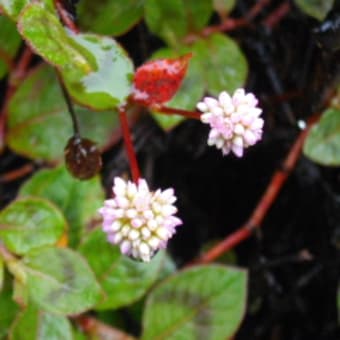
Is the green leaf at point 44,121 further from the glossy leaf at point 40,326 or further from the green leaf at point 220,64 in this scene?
the glossy leaf at point 40,326

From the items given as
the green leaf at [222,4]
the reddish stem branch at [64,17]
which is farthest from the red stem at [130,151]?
the green leaf at [222,4]

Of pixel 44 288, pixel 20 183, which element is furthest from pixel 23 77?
pixel 44 288

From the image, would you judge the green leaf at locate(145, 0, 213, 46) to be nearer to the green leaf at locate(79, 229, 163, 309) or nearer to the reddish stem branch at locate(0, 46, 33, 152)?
the reddish stem branch at locate(0, 46, 33, 152)

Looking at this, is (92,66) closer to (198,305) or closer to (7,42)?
(7,42)

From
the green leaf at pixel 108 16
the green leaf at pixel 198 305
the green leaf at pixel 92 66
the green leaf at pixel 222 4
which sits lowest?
the green leaf at pixel 198 305

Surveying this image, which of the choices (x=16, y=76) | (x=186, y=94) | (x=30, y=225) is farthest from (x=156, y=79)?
(x=16, y=76)

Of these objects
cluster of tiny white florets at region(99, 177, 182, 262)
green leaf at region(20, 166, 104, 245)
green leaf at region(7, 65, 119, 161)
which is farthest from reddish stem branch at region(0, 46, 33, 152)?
cluster of tiny white florets at region(99, 177, 182, 262)
